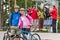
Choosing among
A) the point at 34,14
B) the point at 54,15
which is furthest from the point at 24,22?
the point at 34,14

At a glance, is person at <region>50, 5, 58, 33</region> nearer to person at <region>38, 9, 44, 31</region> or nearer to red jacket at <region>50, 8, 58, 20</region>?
red jacket at <region>50, 8, 58, 20</region>

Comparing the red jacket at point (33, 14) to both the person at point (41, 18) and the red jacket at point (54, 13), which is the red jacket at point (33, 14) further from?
the red jacket at point (54, 13)

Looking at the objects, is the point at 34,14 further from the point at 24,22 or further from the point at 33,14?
the point at 24,22

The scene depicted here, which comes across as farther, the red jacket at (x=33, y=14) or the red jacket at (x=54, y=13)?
the red jacket at (x=33, y=14)

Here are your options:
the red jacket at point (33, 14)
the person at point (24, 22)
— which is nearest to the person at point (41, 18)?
the red jacket at point (33, 14)

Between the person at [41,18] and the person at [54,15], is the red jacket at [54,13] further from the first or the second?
the person at [41,18]

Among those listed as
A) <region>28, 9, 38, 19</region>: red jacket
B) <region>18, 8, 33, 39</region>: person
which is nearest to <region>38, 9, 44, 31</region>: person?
<region>28, 9, 38, 19</region>: red jacket

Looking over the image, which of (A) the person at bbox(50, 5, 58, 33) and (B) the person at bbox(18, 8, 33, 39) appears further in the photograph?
(A) the person at bbox(50, 5, 58, 33)

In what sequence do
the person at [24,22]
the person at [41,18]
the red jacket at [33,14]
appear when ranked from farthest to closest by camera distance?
the red jacket at [33,14], the person at [41,18], the person at [24,22]

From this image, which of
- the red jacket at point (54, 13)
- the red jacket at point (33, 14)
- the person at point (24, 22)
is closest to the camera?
the person at point (24, 22)

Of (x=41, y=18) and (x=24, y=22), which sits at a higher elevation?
(x=24, y=22)

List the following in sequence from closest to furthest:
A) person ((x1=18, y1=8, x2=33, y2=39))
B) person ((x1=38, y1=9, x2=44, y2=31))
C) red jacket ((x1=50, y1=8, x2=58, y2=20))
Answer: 1. person ((x1=18, y1=8, x2=33, y2=39))
2. red jacket ((x1=50, y1=8, x2=58, y2=20))
3. person ((x1=38, y1=9, x2=44, y2=31))

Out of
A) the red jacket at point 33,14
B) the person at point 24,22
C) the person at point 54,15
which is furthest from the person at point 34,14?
the person at point 24,22

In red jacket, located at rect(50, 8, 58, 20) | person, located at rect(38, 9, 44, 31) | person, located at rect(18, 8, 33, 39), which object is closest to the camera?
person, located at rect(18, 8, 33, 39)
